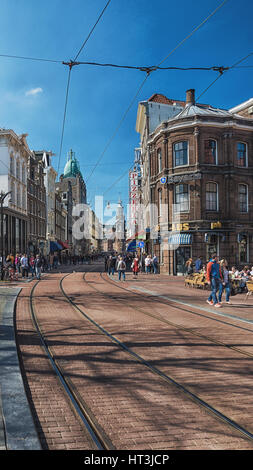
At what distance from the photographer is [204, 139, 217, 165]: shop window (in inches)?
1123

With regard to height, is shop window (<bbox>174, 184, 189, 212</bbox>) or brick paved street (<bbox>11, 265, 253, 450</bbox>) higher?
shop window (<bbox>174, 184, 189, 212</bbox>)

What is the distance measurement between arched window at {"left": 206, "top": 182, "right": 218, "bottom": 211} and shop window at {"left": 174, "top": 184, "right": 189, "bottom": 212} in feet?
5.40

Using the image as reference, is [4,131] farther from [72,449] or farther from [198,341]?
[72,449]

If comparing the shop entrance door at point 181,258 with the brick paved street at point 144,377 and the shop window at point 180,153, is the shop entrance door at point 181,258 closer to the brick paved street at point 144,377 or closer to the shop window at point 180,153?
the shop window at point 180,153

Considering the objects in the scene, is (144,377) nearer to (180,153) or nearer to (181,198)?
(181,198)

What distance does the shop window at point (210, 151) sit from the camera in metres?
28.5

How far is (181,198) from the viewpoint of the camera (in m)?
28.9

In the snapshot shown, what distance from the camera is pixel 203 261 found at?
28.0 meters

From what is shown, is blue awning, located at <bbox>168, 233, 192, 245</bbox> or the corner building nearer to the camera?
blue awning, located at <bbox>168, 233, 192, 245</bbox>

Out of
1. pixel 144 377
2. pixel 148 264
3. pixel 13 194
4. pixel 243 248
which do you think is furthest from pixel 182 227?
pixel 144 377

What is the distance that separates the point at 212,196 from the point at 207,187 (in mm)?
837

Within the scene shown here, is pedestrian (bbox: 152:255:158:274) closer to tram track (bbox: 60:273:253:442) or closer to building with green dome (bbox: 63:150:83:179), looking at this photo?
tram track (bbox: 60:273:253:442)

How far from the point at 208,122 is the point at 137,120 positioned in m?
Answer: 18.1

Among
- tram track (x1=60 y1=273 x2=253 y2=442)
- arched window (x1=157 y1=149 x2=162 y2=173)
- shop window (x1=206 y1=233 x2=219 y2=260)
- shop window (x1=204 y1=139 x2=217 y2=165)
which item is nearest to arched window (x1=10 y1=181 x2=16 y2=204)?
arched window (x1=157 y1=149 x2=162 y2=173)
